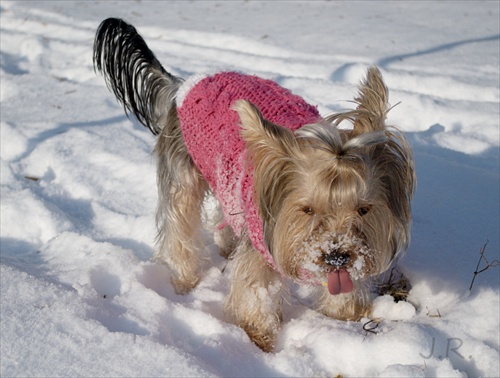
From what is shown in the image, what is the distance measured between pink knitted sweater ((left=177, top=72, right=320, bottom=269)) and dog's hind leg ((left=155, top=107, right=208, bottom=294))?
0.14 metres

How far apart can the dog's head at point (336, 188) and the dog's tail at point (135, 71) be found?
3.83 feet

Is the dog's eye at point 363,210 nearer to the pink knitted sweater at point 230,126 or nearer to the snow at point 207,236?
the pink knitted sweater at point 230,126

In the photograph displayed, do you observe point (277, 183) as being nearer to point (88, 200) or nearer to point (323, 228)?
point (323, 228)

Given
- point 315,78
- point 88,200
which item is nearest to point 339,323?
point 88,200

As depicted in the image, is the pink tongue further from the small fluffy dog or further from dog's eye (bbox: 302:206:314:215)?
dog's eye (bbox: 302:206:314:215)

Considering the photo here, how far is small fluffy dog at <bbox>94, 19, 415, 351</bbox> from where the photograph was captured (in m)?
2.23

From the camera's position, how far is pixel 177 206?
3242mm

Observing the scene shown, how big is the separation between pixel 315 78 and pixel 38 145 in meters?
2.89

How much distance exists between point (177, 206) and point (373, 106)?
139 centimetres

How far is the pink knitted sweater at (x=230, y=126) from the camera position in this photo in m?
2.61

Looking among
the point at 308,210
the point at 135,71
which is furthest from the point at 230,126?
the point at 135,71

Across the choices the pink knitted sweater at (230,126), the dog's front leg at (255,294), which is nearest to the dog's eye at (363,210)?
the pink knitted sweater at (230,126)

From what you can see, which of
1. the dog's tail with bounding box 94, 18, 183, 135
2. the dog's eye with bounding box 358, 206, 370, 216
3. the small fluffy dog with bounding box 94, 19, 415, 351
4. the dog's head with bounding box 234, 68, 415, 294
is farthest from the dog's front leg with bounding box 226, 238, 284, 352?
the dog's tail with bounding box 94, 18, 183, 135

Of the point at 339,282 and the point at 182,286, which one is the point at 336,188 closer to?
the point at 339,282
